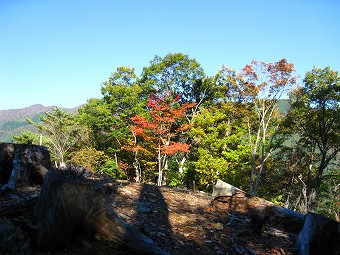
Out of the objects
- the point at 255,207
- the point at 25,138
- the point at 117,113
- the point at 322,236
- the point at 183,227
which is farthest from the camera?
the point at 25,138

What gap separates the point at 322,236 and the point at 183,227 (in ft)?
7.25

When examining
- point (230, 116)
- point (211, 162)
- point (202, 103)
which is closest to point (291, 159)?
point (230, 116)

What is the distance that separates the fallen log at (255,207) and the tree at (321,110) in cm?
1148

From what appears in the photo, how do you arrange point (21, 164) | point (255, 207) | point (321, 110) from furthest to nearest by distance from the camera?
point (321, 110) < point (255, 207) < point (21, 164)

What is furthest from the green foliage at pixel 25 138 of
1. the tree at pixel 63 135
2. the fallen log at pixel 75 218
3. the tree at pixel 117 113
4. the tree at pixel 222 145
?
the fallen log at pixel 75 218

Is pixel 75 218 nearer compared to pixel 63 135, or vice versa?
pixel 75 218

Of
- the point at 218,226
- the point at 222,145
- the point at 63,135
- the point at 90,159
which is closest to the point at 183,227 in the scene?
the point at 218,226

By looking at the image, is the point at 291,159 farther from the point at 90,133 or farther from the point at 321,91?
the point at 90,133

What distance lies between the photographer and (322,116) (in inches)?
602

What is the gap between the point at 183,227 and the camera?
4.39 m

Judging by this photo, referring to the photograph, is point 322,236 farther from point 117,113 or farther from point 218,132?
point 117,113

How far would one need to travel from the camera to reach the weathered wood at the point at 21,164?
212 inches

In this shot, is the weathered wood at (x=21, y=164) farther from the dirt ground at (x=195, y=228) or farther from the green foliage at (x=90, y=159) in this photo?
the green foliage at (x=90, y=159)

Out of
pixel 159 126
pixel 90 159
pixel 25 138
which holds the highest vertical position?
pixel 159 126
